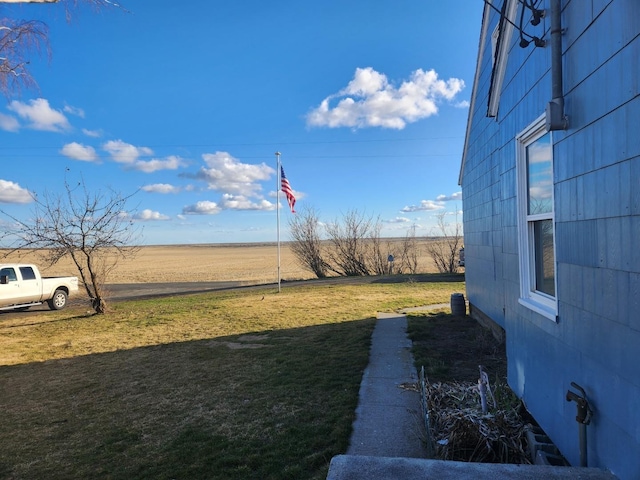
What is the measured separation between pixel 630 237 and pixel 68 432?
5133mm

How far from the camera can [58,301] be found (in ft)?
46.9

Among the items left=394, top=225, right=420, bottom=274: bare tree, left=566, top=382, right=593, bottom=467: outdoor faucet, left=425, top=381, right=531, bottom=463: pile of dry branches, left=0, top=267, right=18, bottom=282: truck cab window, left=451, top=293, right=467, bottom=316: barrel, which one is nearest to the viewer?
left=566, top=382, right=593, bottom=467: outdoor faucet

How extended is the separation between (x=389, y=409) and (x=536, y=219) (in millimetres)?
2476

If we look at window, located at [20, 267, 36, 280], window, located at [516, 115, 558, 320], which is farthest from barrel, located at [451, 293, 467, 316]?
window, located at [20, 267, 36, 280]

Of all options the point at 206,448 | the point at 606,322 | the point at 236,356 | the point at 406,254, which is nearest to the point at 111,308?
the point at 236,356

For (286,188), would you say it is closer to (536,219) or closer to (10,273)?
(10,273)

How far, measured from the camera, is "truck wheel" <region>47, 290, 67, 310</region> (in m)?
14.1

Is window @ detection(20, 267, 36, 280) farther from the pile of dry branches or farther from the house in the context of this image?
the house

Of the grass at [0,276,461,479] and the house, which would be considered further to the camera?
the grass at [0,276,461,479]

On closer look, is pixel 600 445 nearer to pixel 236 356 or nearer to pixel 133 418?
pixel 133 418

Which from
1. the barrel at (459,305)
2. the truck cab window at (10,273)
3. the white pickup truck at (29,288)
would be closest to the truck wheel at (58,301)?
the white pickup truck at (29,288)

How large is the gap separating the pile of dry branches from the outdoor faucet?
755 millimetres

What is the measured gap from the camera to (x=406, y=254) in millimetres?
27969

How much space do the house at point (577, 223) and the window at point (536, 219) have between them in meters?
0.01
